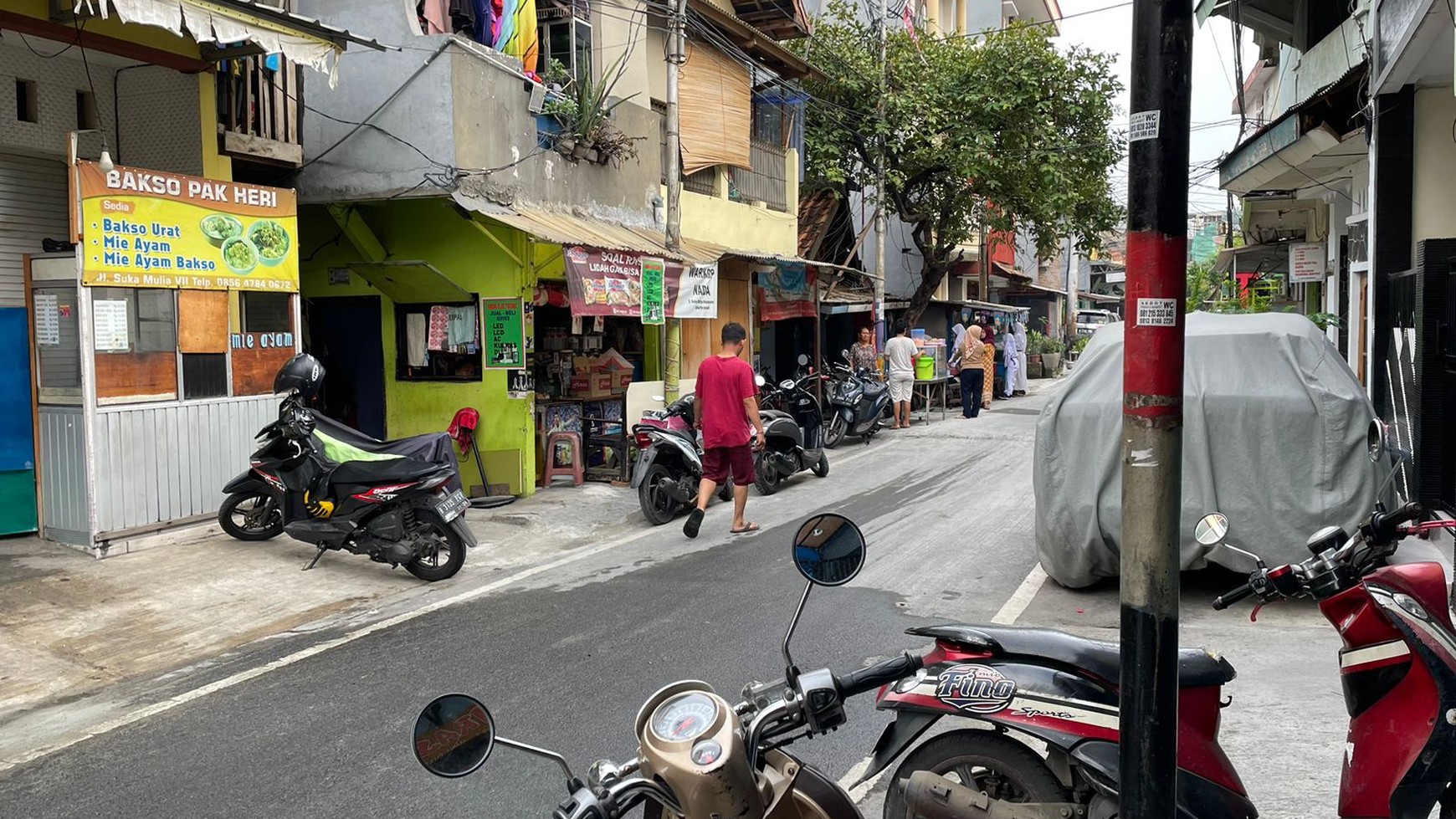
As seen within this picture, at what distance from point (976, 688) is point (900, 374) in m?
16.0

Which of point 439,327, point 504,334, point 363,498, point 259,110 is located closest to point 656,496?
point 504,334

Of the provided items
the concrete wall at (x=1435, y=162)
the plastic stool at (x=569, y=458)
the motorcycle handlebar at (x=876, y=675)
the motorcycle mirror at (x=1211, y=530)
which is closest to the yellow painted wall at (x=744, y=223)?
the plastic stool at (x=569, y=458)

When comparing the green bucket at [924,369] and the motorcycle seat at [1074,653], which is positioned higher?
the green bucket at [924,369]

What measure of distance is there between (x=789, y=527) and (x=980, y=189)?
46.9ft

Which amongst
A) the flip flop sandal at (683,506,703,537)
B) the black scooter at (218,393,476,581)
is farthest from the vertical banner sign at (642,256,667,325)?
the black scooter at (218,393,476,581)

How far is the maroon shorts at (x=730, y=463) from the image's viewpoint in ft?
31.8

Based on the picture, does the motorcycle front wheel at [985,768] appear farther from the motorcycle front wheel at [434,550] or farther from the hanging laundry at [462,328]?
the hanging laundry at [462,328]

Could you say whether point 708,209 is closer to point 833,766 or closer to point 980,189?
point 980,189

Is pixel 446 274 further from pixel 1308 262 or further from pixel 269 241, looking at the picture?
pixel 1308 262

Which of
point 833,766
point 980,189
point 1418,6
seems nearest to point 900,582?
point 833,766

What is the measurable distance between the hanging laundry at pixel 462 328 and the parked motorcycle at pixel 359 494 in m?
3.54

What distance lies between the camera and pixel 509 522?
10305 mm

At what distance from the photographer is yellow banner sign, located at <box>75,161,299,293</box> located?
320 inches

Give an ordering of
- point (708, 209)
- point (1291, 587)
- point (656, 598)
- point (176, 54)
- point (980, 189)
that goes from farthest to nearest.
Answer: point (980, 189), point (708, 209), point (176, 54), point (656, 598), point (1291, 587)
